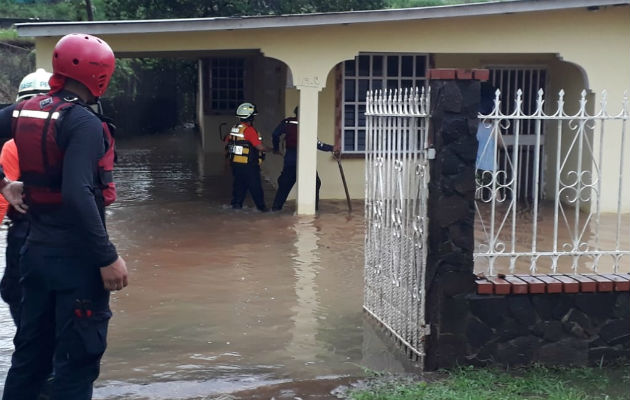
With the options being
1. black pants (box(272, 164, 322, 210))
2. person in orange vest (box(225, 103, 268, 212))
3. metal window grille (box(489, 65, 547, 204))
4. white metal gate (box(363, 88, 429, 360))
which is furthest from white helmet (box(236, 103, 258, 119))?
white metal gate (box(363, 88, 429, 360))

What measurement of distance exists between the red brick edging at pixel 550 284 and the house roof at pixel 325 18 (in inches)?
257

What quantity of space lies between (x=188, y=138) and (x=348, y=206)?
1564 cm

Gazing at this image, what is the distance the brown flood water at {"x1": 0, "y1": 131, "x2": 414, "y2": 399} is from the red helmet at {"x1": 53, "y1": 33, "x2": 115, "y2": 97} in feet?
7.16

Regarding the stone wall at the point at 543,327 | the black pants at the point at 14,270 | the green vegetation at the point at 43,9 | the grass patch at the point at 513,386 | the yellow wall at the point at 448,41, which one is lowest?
the grass patch at the point at 513,386

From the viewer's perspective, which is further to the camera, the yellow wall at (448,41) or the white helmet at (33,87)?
the yellow wall at (448,41)

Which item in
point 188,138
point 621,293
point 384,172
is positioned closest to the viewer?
point 621,293

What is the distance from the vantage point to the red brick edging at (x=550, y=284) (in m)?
5.57

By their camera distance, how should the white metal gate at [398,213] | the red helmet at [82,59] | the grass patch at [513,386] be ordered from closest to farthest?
the red helmet at [82,59] < the grass patch at [513,386] < the white metal gate at [398,213]

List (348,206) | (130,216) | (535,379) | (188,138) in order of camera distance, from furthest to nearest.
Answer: (188,138) < (348,206) < (130,216) < (535,379)

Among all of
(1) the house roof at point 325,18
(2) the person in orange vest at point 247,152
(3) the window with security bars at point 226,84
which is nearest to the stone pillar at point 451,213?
(1) the house roof at point 325,18

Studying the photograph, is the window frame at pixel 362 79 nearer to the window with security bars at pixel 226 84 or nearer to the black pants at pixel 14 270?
the window with security bars at pixel 226 84

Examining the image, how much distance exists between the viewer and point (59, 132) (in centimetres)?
376

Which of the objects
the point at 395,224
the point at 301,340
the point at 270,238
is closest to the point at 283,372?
the point at 301,340

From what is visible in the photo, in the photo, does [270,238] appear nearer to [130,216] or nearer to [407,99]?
[130,216]
